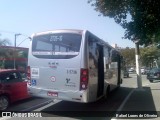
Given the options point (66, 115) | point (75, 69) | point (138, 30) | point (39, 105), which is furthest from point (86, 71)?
point (138, 30)

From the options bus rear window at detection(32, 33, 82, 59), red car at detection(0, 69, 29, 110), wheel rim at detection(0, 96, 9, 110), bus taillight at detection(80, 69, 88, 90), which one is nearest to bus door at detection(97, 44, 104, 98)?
bus taillight at detection(80, 69, 88, 90)

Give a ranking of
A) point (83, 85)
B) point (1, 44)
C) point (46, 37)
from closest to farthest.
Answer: point (83, 85) < point (46, 37) < point (1, 44)

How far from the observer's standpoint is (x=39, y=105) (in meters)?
11.7

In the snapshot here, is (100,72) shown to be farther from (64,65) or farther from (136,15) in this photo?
(136,15)

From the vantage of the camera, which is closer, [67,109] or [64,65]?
[64,65]

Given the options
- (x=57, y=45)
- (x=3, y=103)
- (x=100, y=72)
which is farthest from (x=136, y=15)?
(x=3, y=103)

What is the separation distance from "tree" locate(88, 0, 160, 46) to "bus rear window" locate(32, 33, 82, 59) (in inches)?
278

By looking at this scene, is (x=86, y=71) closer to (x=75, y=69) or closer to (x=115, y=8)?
(x=75, y=69)

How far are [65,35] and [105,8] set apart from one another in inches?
308

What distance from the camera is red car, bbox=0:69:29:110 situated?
34.2 ft

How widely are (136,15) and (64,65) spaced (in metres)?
7.90

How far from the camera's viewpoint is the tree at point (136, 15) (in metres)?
15.5

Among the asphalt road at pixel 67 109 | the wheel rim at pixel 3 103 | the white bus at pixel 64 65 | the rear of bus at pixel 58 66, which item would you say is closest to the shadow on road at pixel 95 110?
the asphalt road at pixel 67 109

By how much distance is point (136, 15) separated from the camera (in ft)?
52.3
